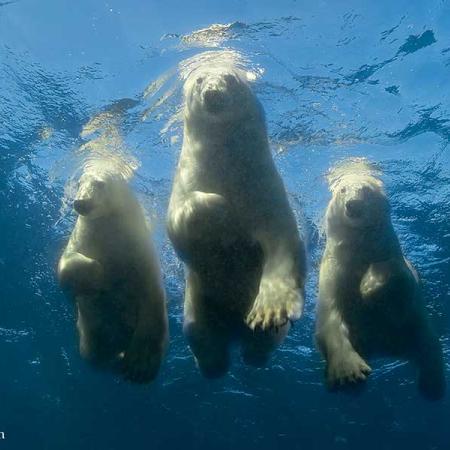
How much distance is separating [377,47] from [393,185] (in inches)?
139

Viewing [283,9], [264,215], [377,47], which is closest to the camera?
[264,215]

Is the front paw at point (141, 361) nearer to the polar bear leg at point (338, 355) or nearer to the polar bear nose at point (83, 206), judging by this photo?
the polar bear nose at point (83, 206)

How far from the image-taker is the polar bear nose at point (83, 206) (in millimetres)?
5641

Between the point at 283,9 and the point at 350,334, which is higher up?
the point at 283,9

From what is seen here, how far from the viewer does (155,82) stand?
7.84m

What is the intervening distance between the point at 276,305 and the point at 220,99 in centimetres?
206

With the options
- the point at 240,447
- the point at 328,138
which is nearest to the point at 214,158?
the point at 328,138

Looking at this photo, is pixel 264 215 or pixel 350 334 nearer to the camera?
pixel 264 215

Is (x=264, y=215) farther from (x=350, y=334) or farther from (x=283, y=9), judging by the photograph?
(x=283, y=9)

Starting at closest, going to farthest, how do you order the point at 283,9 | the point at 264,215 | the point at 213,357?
the point at 264,215 → the point at 213,357 → the point at 283,9

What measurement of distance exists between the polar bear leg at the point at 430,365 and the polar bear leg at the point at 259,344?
207 centimetres

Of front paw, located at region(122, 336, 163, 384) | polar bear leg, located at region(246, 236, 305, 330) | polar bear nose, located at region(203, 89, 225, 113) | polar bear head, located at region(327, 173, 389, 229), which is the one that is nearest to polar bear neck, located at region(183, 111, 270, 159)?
polar bear nose, located at region(203, 89, 225, 113)

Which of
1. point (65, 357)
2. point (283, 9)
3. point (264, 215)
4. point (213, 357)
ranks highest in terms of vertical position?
point (283, 9)

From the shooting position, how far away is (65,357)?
2134cm
